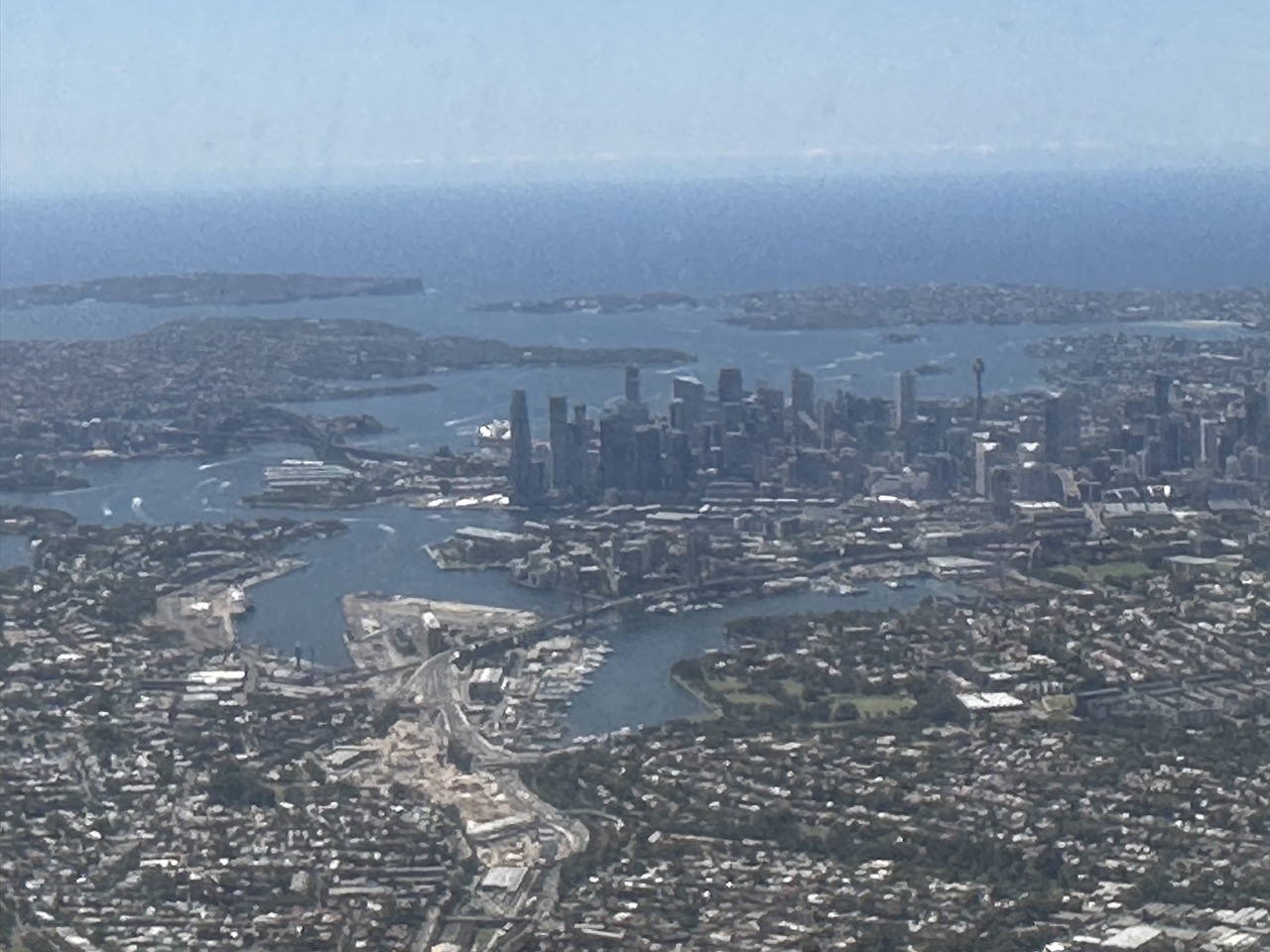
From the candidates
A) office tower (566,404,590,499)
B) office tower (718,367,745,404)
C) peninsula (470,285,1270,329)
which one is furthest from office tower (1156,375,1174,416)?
peninsula (470,285,1270,329)

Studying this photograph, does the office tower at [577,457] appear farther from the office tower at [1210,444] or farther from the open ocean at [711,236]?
the open ocean at [711,236]

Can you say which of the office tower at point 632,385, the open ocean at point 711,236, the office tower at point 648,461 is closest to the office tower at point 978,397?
the office tower at point 632,385

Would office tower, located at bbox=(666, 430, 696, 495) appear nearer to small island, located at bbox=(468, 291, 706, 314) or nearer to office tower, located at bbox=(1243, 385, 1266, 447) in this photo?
office tower, located at bbox=(1243, 385, 1266, 447)

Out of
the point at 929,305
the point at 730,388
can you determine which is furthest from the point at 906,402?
the point at 929,305

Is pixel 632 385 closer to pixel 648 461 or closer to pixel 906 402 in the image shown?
pixel 906 402

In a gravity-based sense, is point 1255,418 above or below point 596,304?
above

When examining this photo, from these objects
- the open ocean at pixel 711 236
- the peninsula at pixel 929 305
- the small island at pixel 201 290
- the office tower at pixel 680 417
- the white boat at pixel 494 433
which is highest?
the office tower at pixel 680 417
